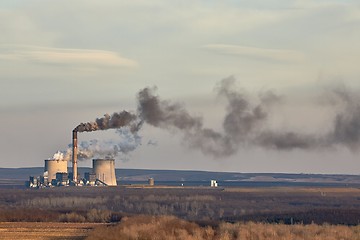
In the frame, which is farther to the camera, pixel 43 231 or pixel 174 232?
pixel 43 231

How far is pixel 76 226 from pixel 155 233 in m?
17.2

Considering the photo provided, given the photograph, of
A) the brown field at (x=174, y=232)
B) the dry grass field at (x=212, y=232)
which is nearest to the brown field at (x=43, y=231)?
the brown field at (x=174, y=232)

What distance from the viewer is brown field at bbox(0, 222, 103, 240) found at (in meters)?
87.5

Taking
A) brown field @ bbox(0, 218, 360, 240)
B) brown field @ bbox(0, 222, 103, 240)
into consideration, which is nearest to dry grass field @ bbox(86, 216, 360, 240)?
brown field @ bbox(0, 218, 360, 240)

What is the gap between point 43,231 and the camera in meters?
92.2

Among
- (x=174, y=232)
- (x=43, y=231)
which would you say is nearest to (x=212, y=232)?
(x=174, y=232)

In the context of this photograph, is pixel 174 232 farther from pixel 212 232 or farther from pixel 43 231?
pixel 43 231

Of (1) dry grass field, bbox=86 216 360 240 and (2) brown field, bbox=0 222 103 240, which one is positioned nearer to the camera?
(1) dry grass field, bbox=86 216 360 240

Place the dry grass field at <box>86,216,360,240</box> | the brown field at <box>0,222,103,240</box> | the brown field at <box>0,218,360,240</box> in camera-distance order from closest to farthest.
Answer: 1. the dry grass field at <box>86,216,360,240</box>
2. the brown field at <box>0,218,360,240</box>
3. the brown field at <box>0,222,103,240</box>

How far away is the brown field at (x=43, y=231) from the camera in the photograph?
8750 centimetres

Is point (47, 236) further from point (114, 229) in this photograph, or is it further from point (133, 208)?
point (133, 208)

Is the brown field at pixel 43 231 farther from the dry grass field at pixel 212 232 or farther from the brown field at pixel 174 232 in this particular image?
the dry grass field at pixel 212 232

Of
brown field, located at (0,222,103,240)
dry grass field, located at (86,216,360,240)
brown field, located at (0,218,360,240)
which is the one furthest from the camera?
brown field, located at (0,222,103,240)

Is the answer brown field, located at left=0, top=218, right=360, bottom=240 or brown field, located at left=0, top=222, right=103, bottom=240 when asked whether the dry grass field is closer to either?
brown field, located at left=0, top=218, right=360, bottom=240
